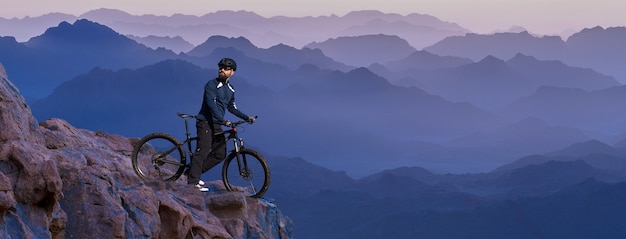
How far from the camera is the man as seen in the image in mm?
15547

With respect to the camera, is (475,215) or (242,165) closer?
(242,165)

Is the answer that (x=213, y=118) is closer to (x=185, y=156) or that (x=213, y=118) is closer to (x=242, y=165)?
(x=185, y=156)

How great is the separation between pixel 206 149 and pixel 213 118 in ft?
2.54

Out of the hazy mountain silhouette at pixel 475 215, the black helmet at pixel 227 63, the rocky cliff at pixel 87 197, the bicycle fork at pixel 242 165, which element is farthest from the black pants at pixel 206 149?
the hazy mountain silhouette at pixel 475 215

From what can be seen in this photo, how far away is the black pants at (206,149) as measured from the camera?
15.9m

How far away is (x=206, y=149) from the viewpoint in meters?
16.0

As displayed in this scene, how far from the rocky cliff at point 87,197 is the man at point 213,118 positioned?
84 cm

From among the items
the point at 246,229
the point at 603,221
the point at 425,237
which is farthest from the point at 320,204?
the point at 246,229

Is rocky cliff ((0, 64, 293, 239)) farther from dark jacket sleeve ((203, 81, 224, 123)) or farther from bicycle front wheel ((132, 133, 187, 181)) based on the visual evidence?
dark jacket sleeve ((203, 81, 224, 123))

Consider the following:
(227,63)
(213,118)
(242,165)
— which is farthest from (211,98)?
(242,165)

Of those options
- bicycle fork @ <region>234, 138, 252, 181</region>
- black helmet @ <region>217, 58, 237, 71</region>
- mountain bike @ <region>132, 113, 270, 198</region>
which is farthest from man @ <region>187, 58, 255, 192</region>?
bicycle fork @ <region>234, 138, 252, 181</region>

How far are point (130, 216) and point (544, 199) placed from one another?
17721 cm

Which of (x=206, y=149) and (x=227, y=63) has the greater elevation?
(x=227, y=63)

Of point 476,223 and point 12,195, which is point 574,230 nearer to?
point 476,223
